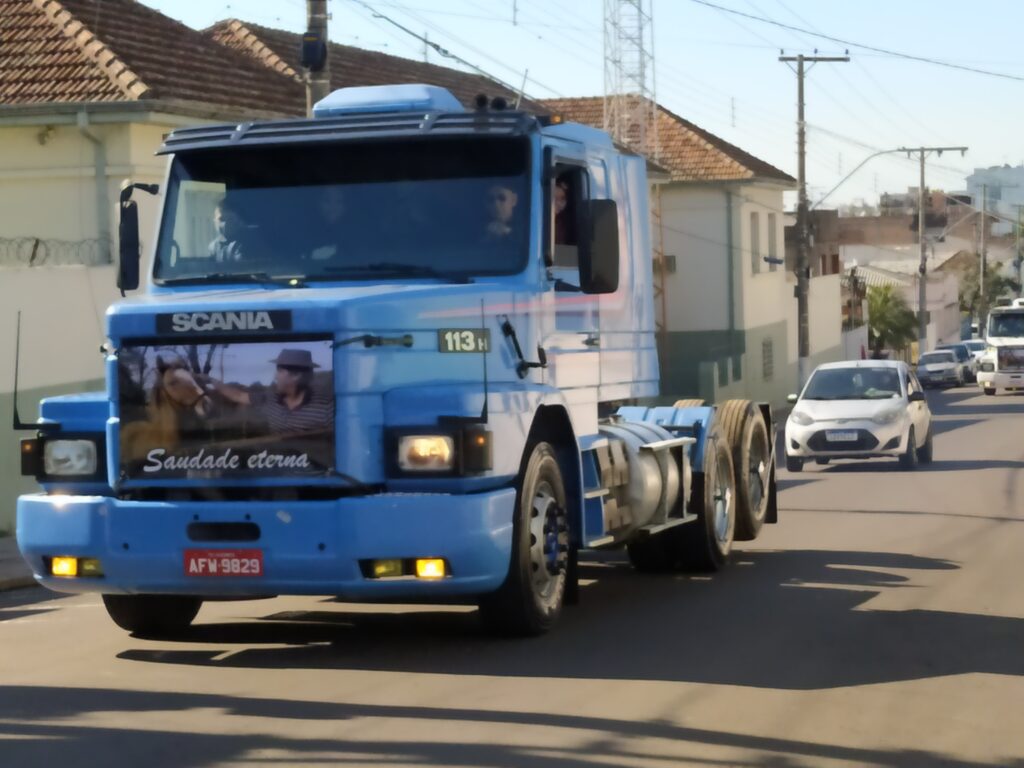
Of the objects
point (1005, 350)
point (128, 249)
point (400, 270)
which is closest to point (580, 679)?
point (400, 270)

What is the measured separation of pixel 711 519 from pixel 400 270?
4.47m

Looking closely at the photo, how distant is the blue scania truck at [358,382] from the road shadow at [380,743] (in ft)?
3.64

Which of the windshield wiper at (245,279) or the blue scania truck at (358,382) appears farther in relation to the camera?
the windshield wiper at (245,279)

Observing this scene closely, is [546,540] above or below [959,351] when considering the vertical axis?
below

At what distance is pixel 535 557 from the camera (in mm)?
9836

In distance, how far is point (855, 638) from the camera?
10.1 meters

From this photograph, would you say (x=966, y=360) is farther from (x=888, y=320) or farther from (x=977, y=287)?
(x=977, y=287)

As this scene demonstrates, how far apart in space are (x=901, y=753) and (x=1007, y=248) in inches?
6289

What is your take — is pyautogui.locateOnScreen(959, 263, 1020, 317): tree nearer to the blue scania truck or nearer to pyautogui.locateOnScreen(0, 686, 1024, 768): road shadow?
the blue scania truck

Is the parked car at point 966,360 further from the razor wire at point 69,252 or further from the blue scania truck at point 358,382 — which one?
the blue scania truck at point 358,382

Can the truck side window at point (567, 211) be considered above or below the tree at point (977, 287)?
below

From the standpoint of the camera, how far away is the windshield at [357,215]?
32.7 feet

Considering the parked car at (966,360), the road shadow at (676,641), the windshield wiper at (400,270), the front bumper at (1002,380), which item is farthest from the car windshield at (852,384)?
the parked car at (966,360)

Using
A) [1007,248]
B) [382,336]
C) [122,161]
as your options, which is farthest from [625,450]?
[1007,248]
